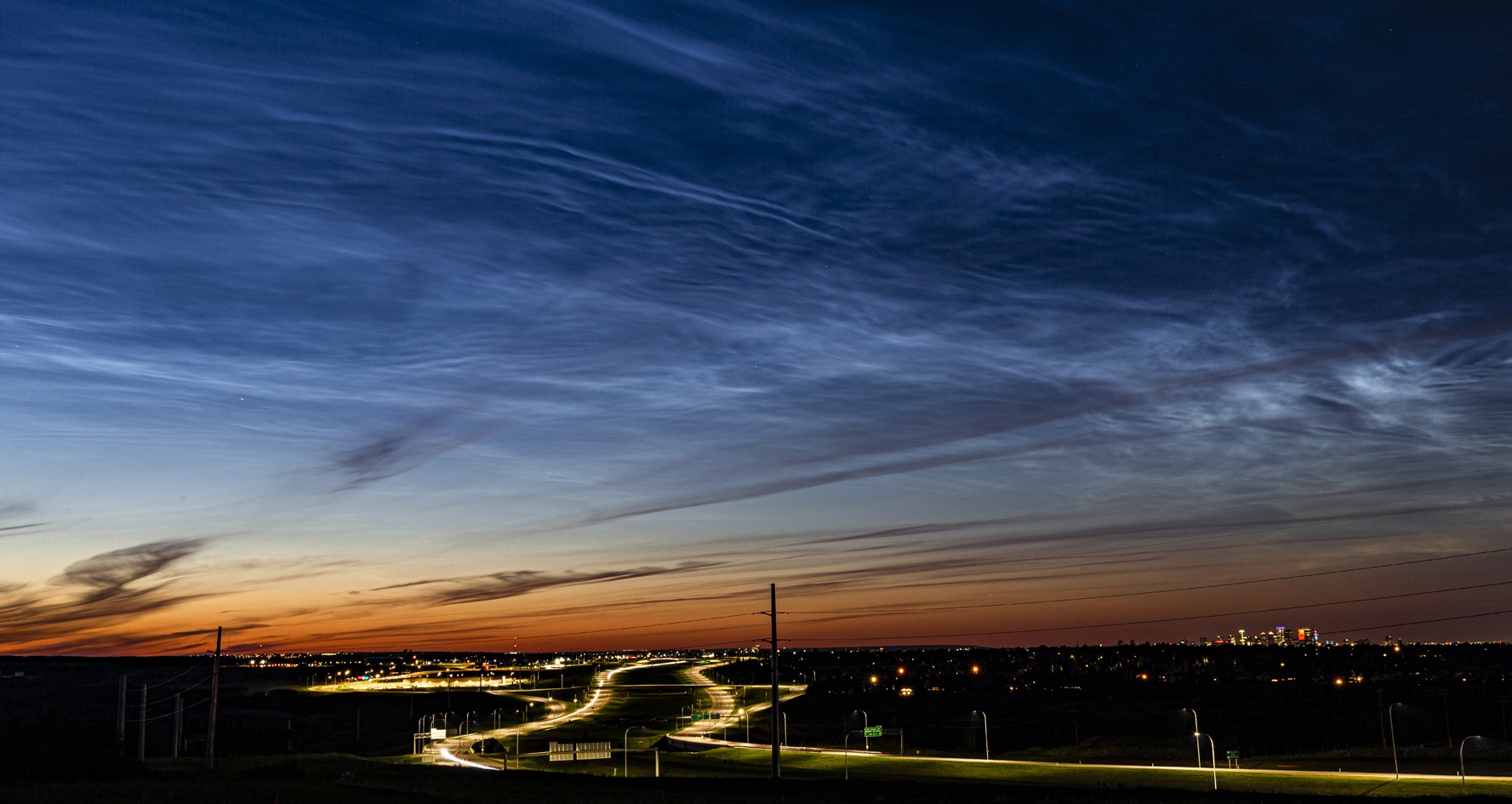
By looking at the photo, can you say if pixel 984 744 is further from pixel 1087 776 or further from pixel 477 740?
pixel 477 740

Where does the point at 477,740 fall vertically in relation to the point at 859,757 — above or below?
below

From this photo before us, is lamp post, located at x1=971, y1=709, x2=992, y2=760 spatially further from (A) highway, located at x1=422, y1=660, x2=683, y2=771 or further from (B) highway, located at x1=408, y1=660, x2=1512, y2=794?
(A) highway, located at x1=422, y1=660, x2=683, y2=771

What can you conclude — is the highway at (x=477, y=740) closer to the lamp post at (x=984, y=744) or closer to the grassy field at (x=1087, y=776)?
the grassy field at (x=1087, y=776)

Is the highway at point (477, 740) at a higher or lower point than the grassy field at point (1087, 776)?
lower

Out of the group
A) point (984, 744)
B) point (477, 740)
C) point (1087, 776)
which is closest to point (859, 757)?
point (984, 744)

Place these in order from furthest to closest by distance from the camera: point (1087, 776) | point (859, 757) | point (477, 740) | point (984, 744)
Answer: point (477, 740)
point (984, 744)
point (859, 757)
point (1087, 776)

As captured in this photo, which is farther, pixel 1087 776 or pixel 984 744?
pixel 984 744

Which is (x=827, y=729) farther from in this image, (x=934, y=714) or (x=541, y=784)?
(x=541, y=784)

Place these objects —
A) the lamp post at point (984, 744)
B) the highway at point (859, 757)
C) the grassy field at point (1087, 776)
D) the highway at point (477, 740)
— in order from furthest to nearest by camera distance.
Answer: the highway at point (477, 740), the lamp post at point (984, 744), the highway at point (859, 757), the grassy field at point (1087, 776)

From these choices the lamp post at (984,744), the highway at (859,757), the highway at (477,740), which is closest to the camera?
the highway at (859,757)

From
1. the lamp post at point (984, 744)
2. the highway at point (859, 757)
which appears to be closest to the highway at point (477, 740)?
the highway at point (859, 757)

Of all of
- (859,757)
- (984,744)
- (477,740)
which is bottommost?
(984,744)

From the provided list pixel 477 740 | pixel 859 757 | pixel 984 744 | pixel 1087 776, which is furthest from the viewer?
pixel 477 740

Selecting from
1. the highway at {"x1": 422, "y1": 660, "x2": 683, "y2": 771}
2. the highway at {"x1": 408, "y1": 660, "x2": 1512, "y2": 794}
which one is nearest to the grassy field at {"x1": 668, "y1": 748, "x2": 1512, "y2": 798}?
the highway at {"x1": 408, "y1": 660, "x2": 1512, "y2": 794}
